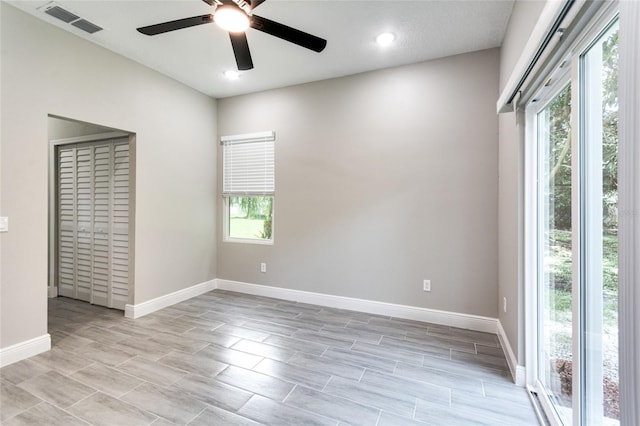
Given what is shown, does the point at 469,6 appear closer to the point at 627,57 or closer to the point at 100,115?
the point at 627,57

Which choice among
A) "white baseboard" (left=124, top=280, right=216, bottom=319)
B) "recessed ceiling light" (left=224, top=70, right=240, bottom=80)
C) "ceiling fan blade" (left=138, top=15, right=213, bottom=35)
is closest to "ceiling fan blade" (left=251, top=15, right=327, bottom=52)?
"ceiling fan blade" (left=138, top=15, right=213, bottom=35)

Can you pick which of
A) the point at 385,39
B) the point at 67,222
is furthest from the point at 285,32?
the point at 67,222

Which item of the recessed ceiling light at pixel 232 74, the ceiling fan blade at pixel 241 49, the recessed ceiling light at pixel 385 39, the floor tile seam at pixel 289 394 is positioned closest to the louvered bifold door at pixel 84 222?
the recessed ceiling light at pixel 232 74

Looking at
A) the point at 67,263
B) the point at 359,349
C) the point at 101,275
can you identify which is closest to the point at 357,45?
the point at 359,349

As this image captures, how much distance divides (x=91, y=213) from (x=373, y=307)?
3756 millimetres

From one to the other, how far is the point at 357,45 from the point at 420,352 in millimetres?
2932

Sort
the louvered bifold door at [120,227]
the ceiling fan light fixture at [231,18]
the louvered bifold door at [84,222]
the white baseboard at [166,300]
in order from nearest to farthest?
the ceiling fan light fixture at [231,18], the white baseboard at [166,300], the louvered bifold door at [120,227], the louvered bifold door at [84,222]

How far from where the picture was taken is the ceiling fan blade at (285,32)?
6.23 ft

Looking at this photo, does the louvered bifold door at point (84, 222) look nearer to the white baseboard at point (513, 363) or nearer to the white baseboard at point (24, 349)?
the white baseboard at point (24, 349)

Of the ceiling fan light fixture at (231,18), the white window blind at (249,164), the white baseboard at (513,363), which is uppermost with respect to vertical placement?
the ceiling fan light fixture at (231,18)

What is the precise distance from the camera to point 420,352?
2545 mm

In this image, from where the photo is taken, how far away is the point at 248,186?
4191 millimetres

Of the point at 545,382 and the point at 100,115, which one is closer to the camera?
the point at 545,382

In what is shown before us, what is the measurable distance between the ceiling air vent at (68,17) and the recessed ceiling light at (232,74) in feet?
4.07
